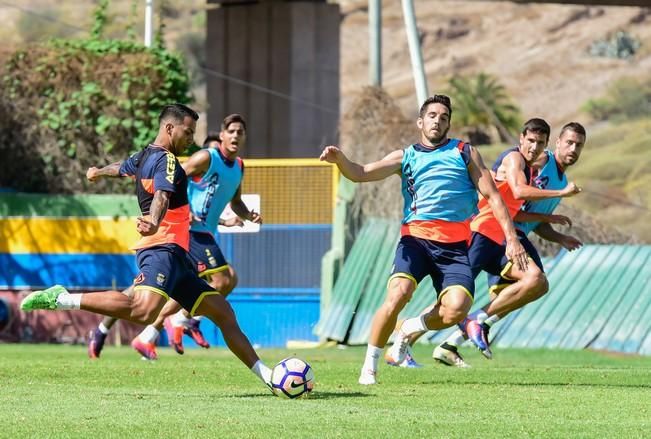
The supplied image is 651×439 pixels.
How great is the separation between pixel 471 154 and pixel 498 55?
233ft

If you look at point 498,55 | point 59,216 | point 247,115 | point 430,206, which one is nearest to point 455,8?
point 498,55

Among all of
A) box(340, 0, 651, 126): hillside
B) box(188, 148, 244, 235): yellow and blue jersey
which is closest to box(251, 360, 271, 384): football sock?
box(188, 148, 244, 235): yellow and blue jersey

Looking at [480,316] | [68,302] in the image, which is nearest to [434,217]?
[480,316]

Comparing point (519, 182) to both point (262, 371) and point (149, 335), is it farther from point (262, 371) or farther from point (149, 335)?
point (149, 335)

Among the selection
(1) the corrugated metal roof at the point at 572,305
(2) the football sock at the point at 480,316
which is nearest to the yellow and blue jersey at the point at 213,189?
(2) the football sock at the point at 480,316

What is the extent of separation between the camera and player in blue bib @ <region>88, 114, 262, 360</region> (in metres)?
15.2

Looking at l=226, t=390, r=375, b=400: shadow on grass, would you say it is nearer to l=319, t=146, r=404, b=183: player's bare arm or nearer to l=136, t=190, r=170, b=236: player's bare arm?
l=136, t=190, r=170, b=236: player's bare arm

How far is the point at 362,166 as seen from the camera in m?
11.8

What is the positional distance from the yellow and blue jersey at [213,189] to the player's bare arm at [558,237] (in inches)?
129

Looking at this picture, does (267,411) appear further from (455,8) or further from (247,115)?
(455,8)

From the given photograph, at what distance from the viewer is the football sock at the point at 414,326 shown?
1223 cm

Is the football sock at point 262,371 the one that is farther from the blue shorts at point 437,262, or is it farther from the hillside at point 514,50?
the hillside at point 514,50

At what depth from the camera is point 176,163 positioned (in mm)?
10609

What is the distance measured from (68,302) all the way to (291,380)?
1.70 metres
